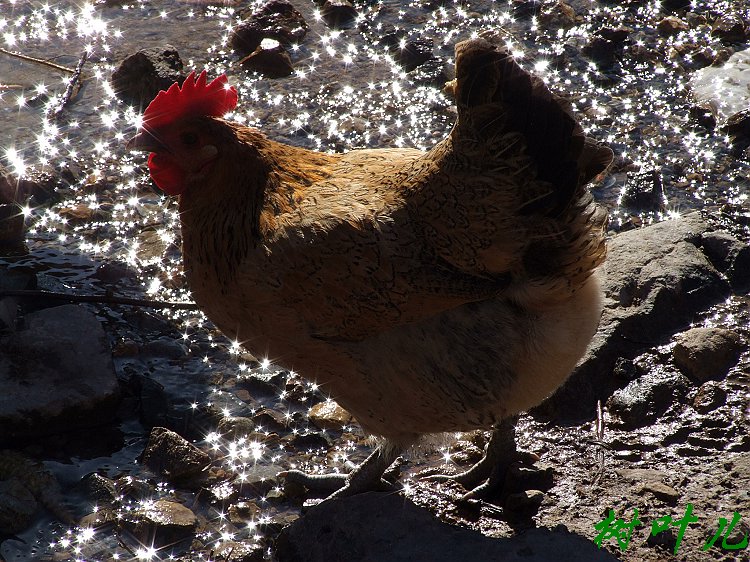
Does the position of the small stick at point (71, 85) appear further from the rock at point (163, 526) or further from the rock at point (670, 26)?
the rock at point (670, 26)

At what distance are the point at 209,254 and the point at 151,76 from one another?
3.55 metres

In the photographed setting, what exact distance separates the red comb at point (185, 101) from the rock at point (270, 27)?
Answer: 3693 millimetres

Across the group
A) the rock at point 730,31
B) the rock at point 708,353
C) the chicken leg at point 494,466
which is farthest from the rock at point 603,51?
the chicken leg at point 494,466

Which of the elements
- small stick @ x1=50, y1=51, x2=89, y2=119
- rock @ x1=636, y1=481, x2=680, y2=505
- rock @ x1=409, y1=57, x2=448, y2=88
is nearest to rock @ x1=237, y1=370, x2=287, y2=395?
rock @ x1=636, y1=481, x2=680, y2=505

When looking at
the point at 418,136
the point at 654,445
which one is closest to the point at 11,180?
the point at 418,136

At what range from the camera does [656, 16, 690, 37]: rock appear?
7527mm

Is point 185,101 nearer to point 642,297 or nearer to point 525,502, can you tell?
point 525,502

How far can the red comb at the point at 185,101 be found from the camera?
401cm

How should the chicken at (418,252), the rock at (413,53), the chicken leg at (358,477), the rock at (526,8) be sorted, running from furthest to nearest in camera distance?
the rock at (526,8), the rock at (413,53), the chicken leg at (358,477), the chicken at (418,252)

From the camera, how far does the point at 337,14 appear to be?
26.1 feet

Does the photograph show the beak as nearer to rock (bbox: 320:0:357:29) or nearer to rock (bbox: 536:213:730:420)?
rock (bbox: 536:213:730:420)

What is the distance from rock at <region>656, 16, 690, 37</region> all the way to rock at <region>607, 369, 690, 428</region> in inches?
171

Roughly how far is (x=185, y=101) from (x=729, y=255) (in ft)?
12.1

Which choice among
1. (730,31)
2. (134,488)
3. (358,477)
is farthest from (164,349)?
(730,31)
